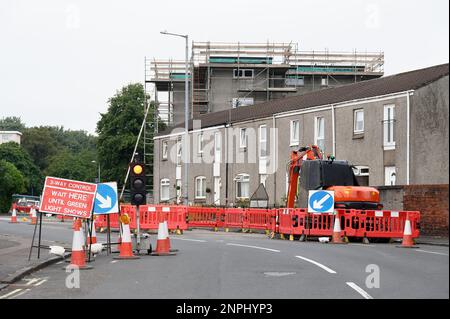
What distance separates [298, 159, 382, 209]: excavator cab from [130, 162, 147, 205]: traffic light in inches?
342

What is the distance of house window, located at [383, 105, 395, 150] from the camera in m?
35.4

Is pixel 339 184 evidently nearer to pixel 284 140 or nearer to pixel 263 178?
pixel 284 140

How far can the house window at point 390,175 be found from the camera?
3517cm

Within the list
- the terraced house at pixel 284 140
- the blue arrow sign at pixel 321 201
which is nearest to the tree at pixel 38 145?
the terraced house at pixel 284 140

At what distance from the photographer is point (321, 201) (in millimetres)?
25500

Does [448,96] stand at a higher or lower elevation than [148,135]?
lower

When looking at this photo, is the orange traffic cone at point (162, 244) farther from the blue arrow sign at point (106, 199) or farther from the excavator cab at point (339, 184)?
the excavator cab at point (339, 184)

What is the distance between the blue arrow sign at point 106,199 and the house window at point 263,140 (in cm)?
2716

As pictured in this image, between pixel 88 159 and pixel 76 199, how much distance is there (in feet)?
293

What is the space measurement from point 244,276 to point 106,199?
7.61 metres

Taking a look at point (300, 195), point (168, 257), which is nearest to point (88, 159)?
point (300, 195)

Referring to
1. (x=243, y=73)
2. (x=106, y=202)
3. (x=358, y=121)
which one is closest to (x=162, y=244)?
(x=106, y=202)

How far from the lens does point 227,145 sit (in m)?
51.2
